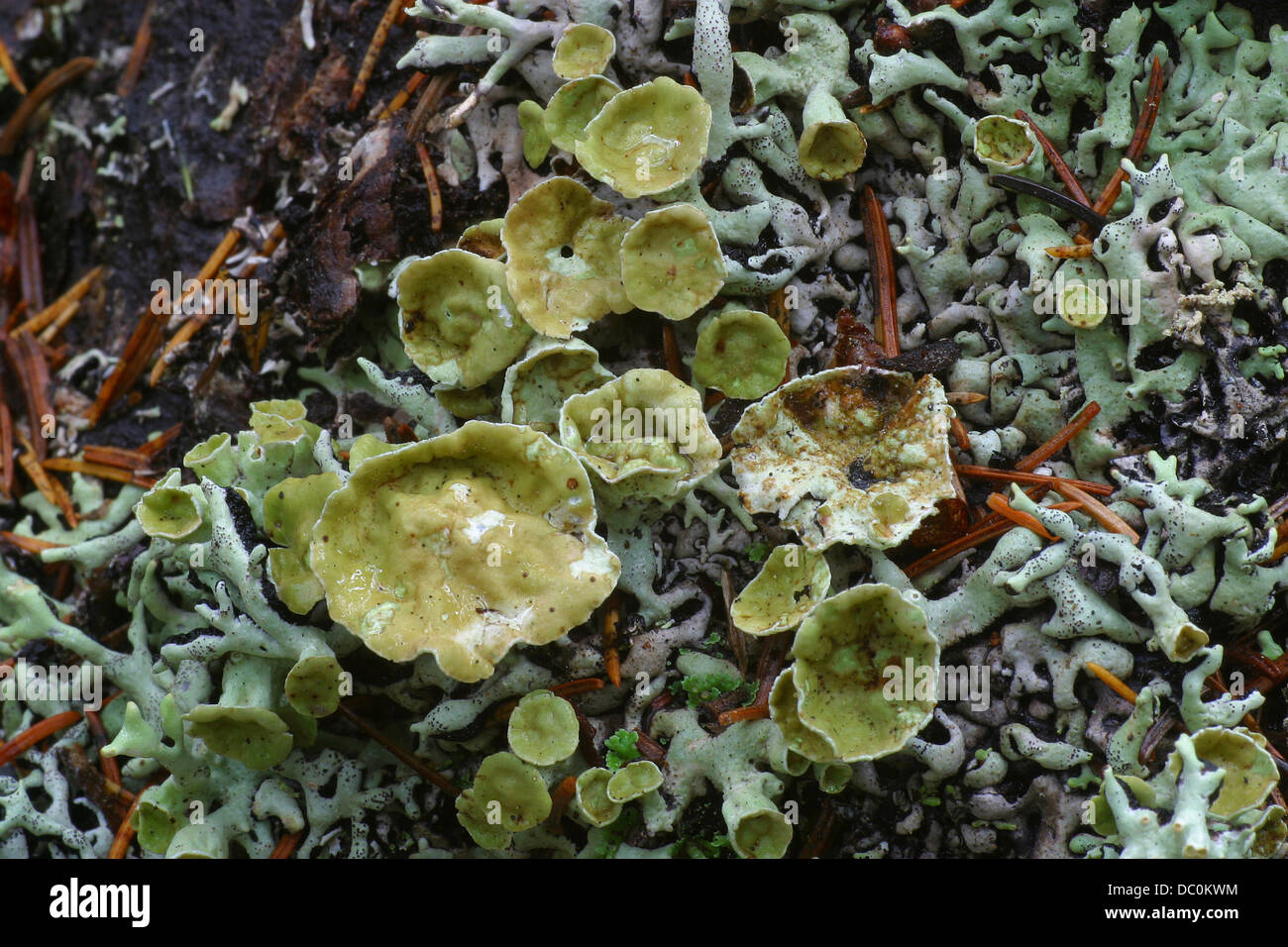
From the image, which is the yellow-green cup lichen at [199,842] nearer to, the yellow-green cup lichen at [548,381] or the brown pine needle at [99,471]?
the brown pine needle at [99,471]

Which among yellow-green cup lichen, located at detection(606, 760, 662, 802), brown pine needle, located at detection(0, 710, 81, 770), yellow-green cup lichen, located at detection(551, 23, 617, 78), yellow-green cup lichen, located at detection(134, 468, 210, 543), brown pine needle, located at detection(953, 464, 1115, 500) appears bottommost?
brown pine needle, located at detection(0, 710, 81, 770)

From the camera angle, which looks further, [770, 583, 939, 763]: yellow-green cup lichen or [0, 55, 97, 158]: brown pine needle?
[0, 55, 97, 158]: brown pine needle

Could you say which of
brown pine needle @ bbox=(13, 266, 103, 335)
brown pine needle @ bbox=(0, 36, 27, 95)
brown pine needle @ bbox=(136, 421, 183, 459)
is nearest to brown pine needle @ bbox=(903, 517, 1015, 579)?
brown pine needle @ bbox=(136, 421, 183, 459)

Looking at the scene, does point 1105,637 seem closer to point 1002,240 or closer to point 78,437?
point 1002,240

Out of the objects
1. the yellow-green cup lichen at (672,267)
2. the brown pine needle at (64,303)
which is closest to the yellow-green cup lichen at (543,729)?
the yellow-green cup lichen at (672,267)

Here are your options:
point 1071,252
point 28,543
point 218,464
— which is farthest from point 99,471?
point 1071,252

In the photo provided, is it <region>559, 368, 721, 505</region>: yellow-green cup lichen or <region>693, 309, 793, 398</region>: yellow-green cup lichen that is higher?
<region>693, 309, 793, 398</region>: yellow-green cup lichen

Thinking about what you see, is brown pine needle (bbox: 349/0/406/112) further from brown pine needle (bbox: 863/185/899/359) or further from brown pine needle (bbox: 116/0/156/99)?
brown pine needle (bbox: 863/185/899/359)
